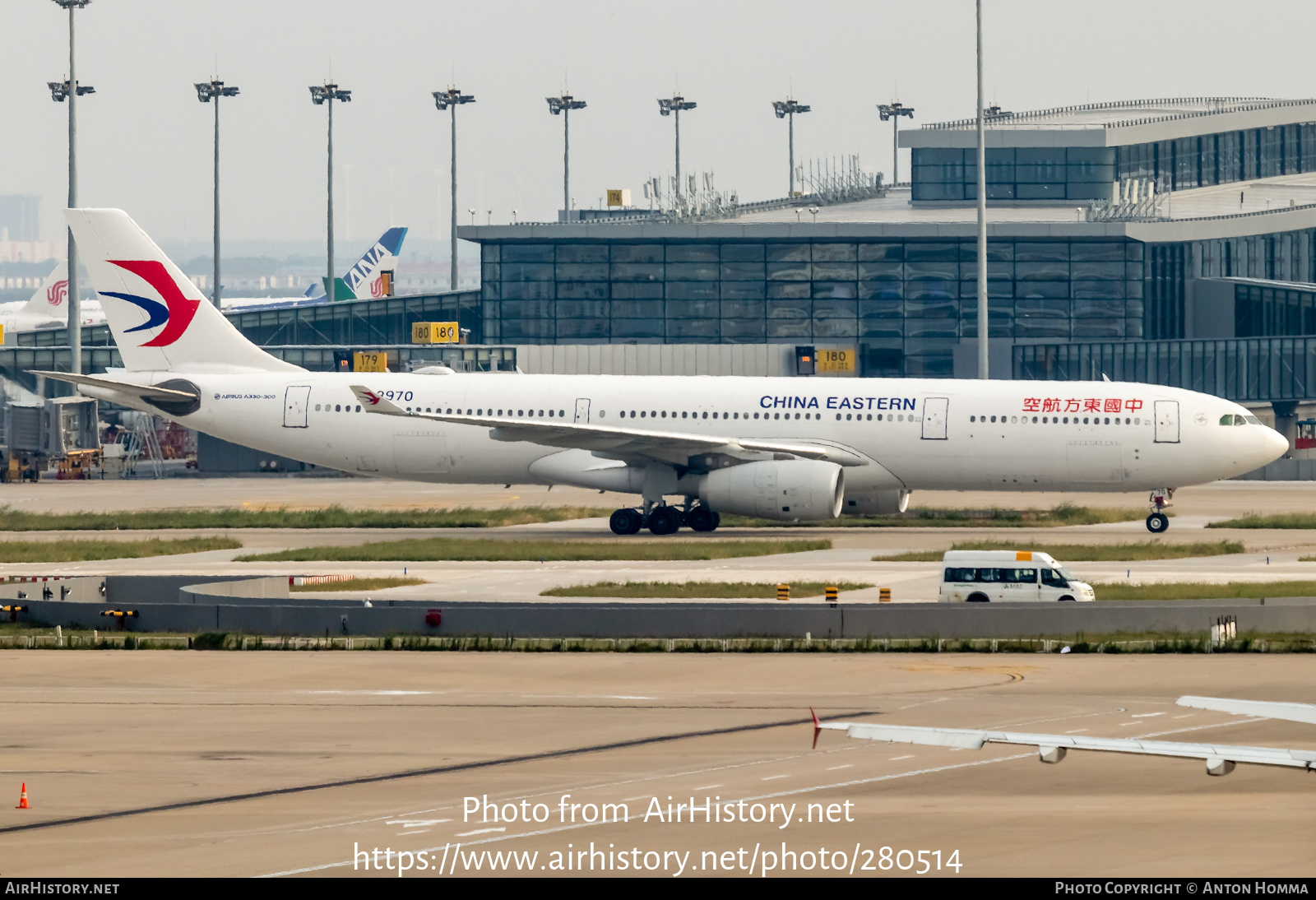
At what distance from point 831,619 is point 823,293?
6266 cm

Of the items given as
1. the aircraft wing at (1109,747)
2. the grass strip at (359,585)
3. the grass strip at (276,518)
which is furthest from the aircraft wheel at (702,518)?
the aircraft wing at (1109,747)

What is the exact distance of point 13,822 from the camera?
62.3 ft

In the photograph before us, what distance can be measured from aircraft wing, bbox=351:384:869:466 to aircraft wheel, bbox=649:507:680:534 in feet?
4.93

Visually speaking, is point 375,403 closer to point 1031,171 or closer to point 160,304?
point 160,304

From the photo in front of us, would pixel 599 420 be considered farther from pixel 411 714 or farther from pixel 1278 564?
pixel 411 714

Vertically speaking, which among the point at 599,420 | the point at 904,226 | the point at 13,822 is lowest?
the point at 13,822

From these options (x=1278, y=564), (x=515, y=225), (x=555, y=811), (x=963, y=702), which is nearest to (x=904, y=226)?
(x=515, y=225)

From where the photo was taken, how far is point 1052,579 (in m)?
36.0

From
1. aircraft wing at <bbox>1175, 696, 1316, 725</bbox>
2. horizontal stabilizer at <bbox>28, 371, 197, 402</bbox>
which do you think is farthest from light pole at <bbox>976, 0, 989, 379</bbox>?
aircraft wing at <bbox>1175, 696, 1316, 725</bbox>

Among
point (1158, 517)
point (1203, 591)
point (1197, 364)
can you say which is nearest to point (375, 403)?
point (1158, 517)

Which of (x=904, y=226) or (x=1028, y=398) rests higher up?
(x=904, y=226)

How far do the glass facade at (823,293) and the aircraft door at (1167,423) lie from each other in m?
42.1

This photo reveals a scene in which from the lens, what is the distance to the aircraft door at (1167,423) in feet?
165
